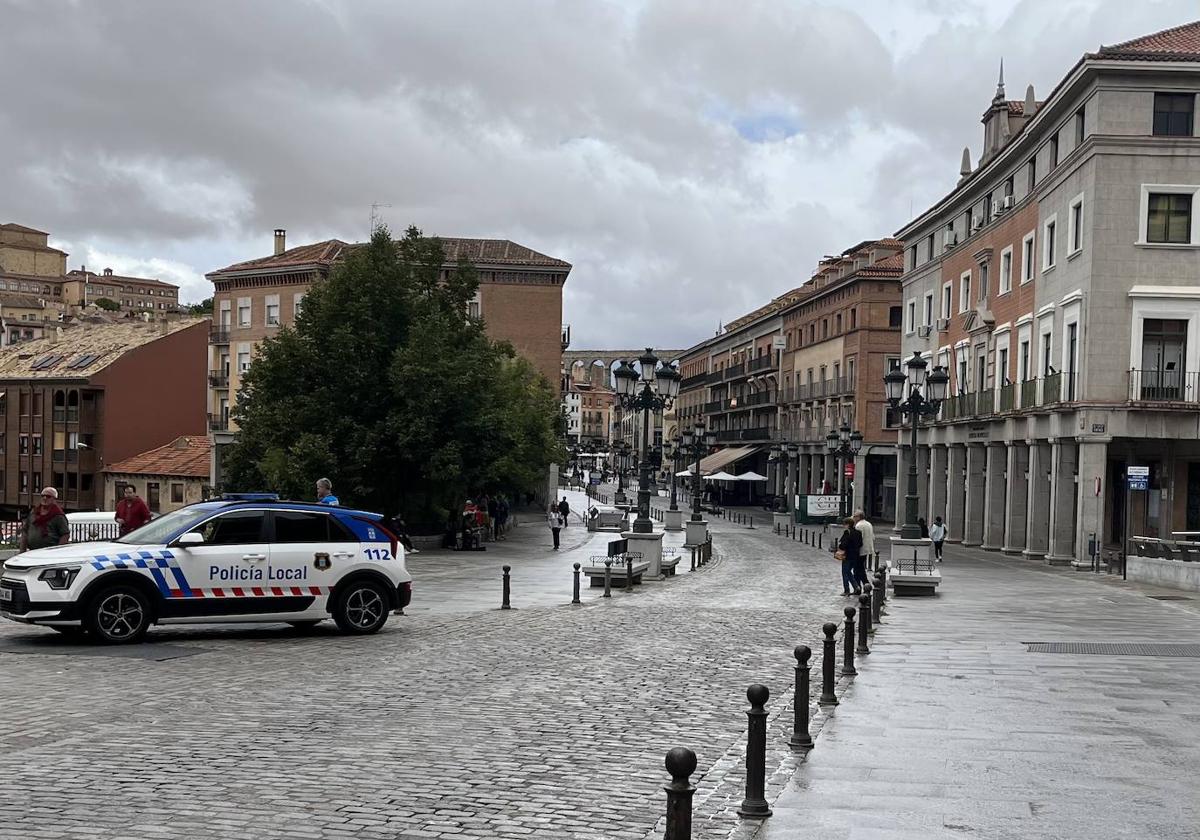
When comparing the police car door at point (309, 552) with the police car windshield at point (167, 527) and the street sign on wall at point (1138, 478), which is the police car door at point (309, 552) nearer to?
Result: the police car windshield at point (167, 527)

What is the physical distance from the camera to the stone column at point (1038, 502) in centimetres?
3919

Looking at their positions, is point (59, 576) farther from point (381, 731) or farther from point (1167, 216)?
point (1167, 216)

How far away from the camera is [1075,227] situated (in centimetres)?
3625

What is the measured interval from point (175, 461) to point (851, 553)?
51824mm

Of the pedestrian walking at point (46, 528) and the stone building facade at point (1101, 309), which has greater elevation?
the stone building facade at point (1101, 309)

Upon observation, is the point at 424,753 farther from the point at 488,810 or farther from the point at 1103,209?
the point at 1103,209

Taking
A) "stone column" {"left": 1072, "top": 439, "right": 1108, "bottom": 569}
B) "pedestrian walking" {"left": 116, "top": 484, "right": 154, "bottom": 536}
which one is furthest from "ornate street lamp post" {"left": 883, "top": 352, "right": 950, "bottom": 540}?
"pedestrian walking" {"left": 116, "top": 484, "right": 154, "bottom": 536}

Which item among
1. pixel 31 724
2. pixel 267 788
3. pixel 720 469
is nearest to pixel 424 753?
pixel 267 788

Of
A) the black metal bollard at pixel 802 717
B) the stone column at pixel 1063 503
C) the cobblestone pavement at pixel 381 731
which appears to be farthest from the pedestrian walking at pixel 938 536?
the black metal bollard at pixel 802 717

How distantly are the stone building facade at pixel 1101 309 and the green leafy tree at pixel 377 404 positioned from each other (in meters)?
16.1

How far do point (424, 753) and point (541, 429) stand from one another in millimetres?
41497

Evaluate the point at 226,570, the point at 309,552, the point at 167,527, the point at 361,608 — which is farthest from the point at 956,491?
the point at 167,527

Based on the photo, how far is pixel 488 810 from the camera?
719 centimetres

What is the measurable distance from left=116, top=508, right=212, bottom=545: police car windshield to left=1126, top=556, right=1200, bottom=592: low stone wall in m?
20.5
